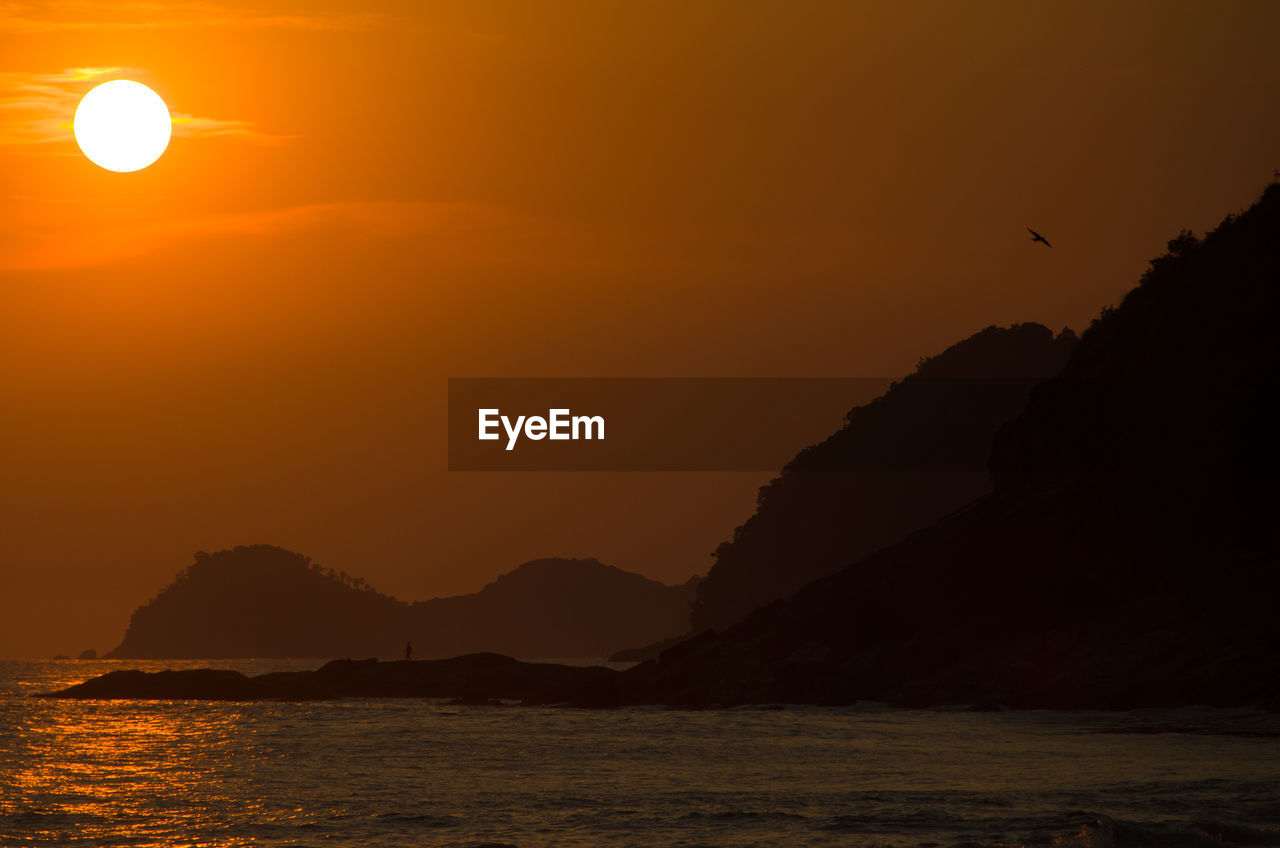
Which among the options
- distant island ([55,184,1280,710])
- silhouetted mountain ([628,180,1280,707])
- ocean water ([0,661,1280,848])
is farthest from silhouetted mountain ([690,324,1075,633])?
ocean water ([0,661,1280,848])

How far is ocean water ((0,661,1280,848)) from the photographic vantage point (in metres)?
33.3

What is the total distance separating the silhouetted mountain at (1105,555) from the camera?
7288 cm

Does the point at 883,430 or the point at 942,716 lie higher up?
the point at 883,430

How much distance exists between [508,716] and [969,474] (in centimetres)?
9087

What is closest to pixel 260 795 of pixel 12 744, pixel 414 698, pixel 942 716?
pixel 12 744

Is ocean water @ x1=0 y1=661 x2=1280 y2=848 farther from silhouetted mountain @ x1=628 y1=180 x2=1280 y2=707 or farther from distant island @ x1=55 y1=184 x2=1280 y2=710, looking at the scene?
silhouetted mountain @ x1=628 y1=180 x2=1280 y2=707

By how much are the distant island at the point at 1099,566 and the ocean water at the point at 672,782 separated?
590cm

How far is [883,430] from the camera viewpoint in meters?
178

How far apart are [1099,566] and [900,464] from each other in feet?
300

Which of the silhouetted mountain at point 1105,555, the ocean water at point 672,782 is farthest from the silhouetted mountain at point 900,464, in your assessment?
the ocean water at point 672,782

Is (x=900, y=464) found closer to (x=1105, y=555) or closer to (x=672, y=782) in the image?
(x=1105, y=555)

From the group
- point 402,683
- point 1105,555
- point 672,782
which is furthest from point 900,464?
point 672,782

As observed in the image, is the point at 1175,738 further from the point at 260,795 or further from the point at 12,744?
the point at 12,744

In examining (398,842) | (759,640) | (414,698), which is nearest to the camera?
(398,842)
